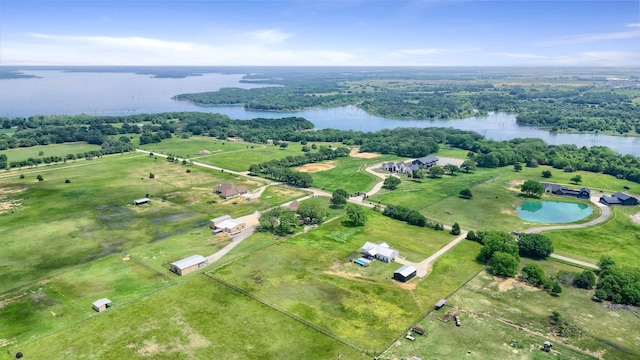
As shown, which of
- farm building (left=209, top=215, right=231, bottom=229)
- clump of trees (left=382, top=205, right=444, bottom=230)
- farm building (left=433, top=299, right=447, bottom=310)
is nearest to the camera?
farm building (left=433, top=299, right=447, bottom=310)

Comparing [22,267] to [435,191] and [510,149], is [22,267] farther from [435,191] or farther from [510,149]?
[510,149]

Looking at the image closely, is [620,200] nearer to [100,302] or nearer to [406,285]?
[406,285]

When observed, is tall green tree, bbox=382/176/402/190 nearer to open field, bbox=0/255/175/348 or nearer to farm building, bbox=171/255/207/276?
farm building, bbox=171/255/207/276

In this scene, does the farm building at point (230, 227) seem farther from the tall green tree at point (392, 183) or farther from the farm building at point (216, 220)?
the tall green tree at point (392, 183)

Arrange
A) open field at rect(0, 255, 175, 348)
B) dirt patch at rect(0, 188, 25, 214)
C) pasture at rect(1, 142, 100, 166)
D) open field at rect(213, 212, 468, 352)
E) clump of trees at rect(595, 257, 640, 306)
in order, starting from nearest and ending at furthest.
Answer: open field at rect(0, 255, 175, 348), open field at rect(213, 212, 468, 352), clump of trees at rect(595, 257, 640, 306), dirt patch at rect(0, 188, 25, 214), pasture at rect(1, 142, 100, 166)

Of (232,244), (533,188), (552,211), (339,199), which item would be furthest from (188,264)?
(533,188)

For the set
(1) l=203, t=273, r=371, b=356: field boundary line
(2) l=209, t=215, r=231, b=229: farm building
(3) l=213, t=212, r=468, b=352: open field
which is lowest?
(3) l=213, t=212, r=468, b=352: open field

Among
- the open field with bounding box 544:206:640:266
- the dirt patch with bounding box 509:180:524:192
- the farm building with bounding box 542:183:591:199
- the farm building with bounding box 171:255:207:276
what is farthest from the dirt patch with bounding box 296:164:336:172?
the open field with bounding box 544:206:640:266
